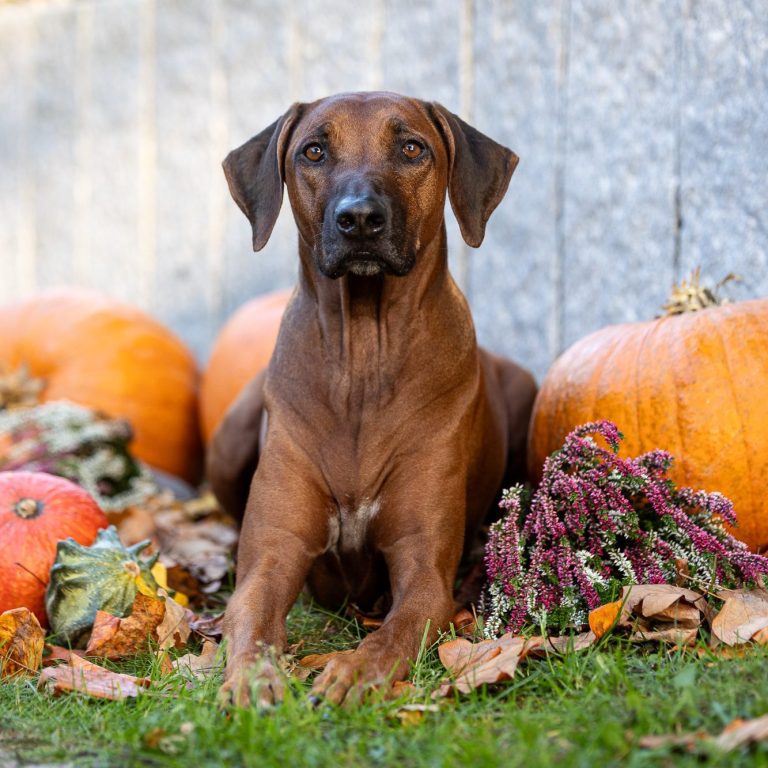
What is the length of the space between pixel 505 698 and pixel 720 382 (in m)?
1.34

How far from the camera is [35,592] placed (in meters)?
3.27

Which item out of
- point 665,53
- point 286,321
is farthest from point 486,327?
point 286,321

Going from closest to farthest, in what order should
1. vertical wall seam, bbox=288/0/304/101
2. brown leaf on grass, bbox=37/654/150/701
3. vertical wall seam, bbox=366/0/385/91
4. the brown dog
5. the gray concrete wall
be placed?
brown leaf on grass, bbox=37/654/150/701
the brown dog
the gray concrete wall
vertical wall seam, bbox=366/0/385/91
vertical wall seam, bbox=288/0/304/101

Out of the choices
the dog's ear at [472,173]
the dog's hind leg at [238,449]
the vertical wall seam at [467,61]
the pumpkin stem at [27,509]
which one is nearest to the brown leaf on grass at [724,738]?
the dog's ear at [472,173]

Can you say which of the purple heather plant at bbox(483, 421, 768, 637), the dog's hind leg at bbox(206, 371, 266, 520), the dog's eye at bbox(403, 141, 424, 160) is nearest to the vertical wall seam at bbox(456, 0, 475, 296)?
the dog's hind leg at bbox(206, 371, 266, 520)

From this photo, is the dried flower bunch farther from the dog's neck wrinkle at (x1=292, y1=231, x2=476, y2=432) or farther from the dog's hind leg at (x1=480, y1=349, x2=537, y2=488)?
the dog's neck wrinkle at (x1=292, y1=231, x2=476, y2=432)

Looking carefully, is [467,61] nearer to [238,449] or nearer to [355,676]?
[238,449]

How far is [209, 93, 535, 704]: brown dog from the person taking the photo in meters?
3.10

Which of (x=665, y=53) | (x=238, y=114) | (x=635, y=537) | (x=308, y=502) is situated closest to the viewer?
(x=635, y=537)

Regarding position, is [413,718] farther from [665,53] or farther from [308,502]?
[665,53]

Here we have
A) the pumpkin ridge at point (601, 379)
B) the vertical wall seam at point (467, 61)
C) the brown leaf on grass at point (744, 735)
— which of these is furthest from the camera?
the vertical wall seam at point (467, 61)

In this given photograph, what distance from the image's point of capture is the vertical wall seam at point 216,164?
21.1 feet

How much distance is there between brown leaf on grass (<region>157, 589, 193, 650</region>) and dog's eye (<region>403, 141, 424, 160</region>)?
1.47 m

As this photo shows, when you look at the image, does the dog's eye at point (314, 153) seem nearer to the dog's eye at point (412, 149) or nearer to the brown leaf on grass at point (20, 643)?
the dog's eye at point (412, 149)
